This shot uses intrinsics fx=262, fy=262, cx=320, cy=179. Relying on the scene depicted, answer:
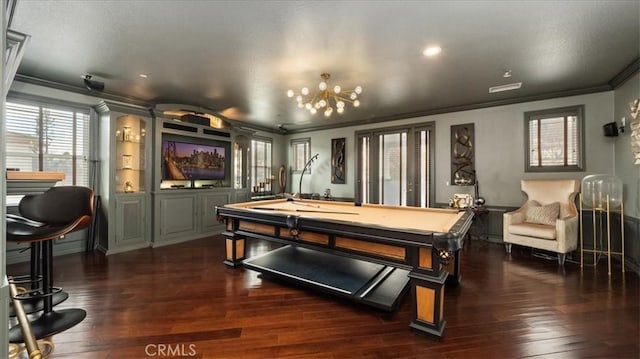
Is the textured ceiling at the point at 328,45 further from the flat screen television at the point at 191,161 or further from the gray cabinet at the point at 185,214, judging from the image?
the gray cabinet at the point at 185,214

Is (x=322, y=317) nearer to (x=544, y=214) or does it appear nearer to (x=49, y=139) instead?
(x=544, y=214)

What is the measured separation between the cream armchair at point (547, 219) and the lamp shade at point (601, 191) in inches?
13.3

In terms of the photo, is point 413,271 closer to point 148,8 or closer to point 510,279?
point 510,279

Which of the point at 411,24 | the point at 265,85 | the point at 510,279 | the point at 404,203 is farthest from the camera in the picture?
the point at 404,203

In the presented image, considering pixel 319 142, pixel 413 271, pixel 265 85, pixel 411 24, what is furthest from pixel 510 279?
pixel 319 142

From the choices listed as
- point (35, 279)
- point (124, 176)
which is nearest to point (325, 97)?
point (35, 279)

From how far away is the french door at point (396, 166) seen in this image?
566cm

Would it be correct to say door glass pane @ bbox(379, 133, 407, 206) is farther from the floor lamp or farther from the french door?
the floor lamp

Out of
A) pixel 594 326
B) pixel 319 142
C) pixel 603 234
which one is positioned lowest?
pixel 594 326

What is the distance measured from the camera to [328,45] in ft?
8.87

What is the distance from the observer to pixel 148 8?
6.97ft

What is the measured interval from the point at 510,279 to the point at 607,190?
6.34 feet

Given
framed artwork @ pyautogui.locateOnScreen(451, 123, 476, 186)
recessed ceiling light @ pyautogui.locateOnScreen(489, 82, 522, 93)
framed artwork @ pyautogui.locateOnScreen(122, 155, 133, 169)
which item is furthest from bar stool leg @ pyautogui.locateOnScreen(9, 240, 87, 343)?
framed artwork @ pyautogui.locateOnScreen(451, 123, 476, 186)

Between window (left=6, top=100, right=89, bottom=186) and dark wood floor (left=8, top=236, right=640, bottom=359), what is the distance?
1425mm
